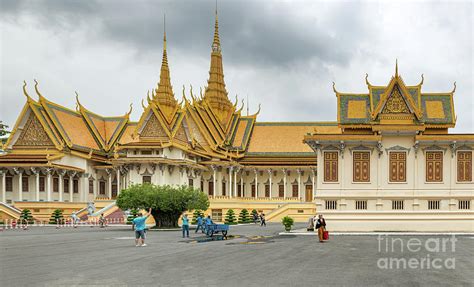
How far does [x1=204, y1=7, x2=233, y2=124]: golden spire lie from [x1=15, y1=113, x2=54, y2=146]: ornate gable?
20.0m

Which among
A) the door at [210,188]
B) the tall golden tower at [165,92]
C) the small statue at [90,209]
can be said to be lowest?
the small statue at [90,209]

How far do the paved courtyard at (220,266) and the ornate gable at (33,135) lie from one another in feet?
121

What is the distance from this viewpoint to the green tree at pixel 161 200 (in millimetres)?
37875

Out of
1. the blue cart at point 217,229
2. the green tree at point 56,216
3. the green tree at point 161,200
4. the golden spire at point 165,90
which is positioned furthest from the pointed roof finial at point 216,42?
the blue cart at point 217,229

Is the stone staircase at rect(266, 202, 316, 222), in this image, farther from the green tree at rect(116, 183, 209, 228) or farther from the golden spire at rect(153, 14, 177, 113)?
Answer: the golden spire at rect(153, 14, 177, 113)

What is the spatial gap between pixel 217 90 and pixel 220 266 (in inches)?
2301

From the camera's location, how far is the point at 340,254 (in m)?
19.6

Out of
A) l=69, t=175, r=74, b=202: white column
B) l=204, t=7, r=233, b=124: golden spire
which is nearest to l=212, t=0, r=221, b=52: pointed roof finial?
A: l=204, t=7, r=233, b=124: golden spire

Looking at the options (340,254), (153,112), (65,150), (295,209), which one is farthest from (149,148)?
(340,254)

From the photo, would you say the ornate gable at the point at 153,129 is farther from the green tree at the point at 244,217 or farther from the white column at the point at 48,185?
the green tree at the point at 244,217

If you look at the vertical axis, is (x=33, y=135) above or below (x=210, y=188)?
above

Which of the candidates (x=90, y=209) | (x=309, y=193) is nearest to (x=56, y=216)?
(x=90, y=209)

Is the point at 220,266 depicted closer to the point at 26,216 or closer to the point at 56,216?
the point at 56,216

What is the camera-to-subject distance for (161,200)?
38.1 metres
